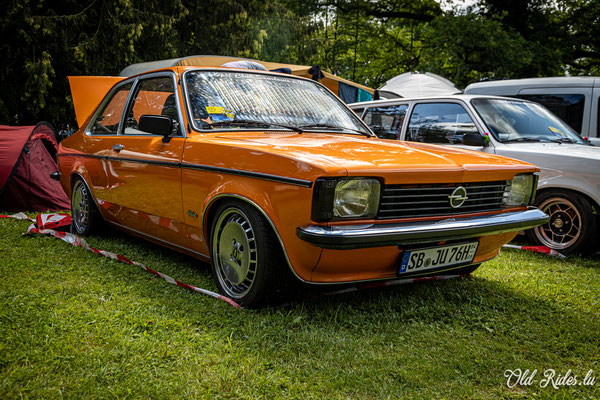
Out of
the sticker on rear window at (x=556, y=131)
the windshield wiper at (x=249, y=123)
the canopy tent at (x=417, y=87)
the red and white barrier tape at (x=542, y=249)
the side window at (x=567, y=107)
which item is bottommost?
the red and white barrier tape at (x=542, y=249)

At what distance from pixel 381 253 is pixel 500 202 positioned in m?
1.08

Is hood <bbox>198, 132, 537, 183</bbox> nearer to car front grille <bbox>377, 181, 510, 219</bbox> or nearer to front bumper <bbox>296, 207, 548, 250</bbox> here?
car front grille <bbox>377, 181, 510, 219</bbox>

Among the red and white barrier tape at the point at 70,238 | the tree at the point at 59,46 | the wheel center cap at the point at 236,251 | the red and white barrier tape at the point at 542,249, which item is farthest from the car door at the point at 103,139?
the tree at the point at 59,46

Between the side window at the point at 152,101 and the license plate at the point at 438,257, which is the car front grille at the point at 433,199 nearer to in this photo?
the license plate at the point at 438,257

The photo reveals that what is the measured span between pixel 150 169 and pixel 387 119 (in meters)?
3.53

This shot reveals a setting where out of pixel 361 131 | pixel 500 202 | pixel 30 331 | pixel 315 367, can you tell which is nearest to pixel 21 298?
pixel 30 331

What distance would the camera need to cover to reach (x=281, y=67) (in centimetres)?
1016

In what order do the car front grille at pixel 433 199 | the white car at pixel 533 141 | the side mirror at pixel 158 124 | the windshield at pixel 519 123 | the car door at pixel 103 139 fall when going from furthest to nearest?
the windshield at pixel 519 123 → the white car at pixel 533 141 → the car door at pixel 103 139 → the side mirror at pixel 158 124 → the car front grille at pixel 433 199

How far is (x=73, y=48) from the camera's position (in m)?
10.6

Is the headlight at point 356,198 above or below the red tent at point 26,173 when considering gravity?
above

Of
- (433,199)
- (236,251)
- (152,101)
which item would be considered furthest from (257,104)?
(433,199)

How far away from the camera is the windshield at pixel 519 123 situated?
539cm

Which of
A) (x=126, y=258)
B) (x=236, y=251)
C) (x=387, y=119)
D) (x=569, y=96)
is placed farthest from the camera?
(x=569, y=96)

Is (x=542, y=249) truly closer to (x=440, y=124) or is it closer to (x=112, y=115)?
(x=440, y=124)
